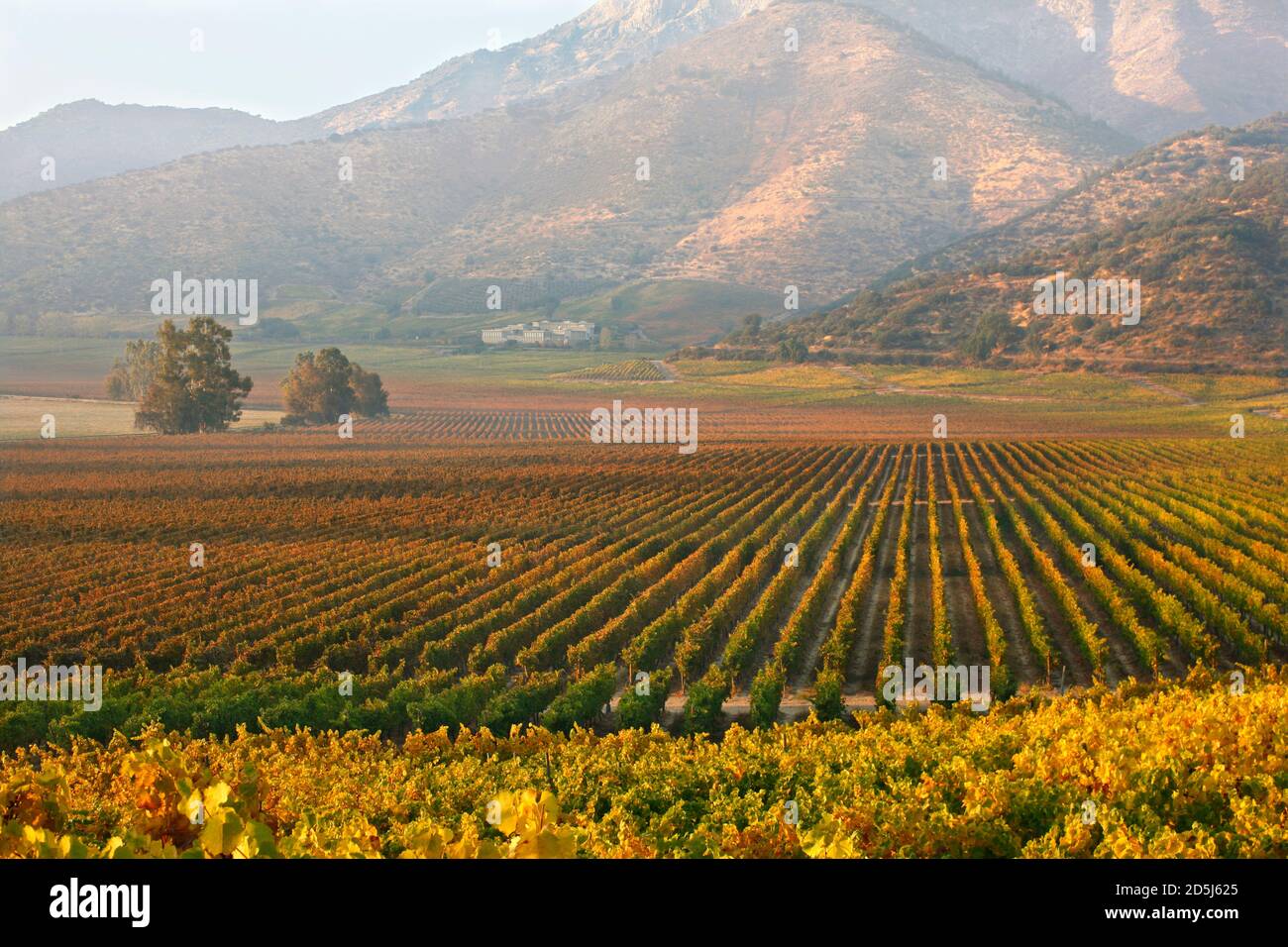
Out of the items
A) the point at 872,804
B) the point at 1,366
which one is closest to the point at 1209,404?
the point at 872,804

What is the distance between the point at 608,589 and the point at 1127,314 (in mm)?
130270

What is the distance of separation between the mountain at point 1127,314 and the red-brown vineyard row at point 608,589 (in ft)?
268

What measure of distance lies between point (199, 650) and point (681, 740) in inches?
568

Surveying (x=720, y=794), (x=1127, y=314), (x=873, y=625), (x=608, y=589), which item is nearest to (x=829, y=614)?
(x=873, y=625)

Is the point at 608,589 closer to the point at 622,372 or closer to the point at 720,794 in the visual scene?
the point at 720,794

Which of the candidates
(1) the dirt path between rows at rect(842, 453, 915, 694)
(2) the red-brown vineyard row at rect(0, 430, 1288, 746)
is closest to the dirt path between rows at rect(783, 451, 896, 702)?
(2) the red-brown vineyard row at rect(0, 430, 1288, 746)

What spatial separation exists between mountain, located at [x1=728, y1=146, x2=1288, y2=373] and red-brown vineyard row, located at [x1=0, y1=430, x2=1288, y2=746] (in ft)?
268

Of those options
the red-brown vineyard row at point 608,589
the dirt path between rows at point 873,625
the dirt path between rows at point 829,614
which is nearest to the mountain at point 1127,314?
the red-brown vineyard row at point 608,589

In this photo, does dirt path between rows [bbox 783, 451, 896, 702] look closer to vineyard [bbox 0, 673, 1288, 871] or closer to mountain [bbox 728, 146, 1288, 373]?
vineyard [bbox 0, 673, 1288, 871]

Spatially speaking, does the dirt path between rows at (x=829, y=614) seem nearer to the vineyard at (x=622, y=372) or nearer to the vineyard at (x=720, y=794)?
A: the vineyard at (x=720, y=794)

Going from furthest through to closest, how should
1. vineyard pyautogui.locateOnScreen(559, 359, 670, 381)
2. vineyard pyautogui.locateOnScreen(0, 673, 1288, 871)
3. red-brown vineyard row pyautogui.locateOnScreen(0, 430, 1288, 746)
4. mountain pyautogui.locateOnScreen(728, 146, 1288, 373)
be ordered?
1. vineyard pyautogui.locateOnScreen(559, 359, 670, 381)
2. mountain pyautogui.locateOnScreen(728, 146, 1288, 373)
3. red-brown vineyard row pyautogui.locateOnScreen(0, 430, 1288, 746)
4. vineyard pyautogui.locateOnScreen(0, 673, 1288, 871)

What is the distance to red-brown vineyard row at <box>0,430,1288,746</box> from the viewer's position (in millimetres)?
21938

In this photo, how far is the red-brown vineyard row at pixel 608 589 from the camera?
72.0 feet
